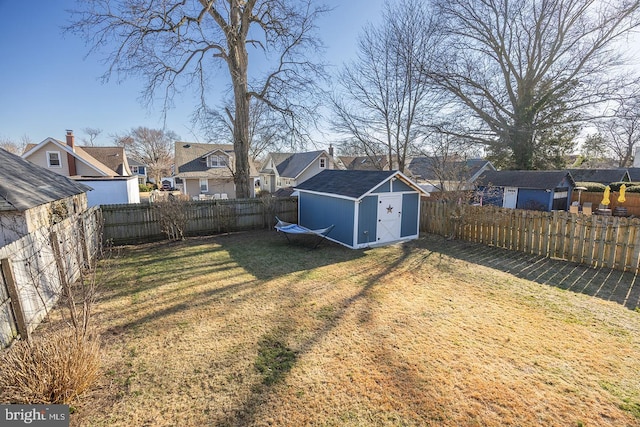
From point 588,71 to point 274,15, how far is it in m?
17.6

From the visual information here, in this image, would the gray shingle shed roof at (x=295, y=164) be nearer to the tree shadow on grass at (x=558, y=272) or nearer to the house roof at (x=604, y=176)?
the tree shadow on grass at (x=558, y=272)

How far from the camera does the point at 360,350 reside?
408 cm

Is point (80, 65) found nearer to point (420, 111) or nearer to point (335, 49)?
point (335, 49)

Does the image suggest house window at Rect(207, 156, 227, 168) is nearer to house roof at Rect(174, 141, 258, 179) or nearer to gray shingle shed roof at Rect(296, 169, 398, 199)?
house roof at Rect(174, 141, 258, 179)

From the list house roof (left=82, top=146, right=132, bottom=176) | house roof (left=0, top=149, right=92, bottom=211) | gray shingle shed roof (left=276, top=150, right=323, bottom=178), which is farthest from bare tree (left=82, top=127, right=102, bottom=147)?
house roof (left=0, top=149, right=92, bottom=211)

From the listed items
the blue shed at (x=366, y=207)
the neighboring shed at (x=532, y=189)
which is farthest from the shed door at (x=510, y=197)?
the blue shed at (x=366, y=207)

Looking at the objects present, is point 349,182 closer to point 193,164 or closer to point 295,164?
point 193,164

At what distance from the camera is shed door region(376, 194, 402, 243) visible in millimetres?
10266

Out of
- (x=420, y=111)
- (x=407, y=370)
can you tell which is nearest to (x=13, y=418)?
(x=407, y=370)

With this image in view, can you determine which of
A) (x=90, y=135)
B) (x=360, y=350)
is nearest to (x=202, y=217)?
(x=360, y=350)

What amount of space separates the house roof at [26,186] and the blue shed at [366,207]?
771cm

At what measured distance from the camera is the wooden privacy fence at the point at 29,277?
3.74 metres

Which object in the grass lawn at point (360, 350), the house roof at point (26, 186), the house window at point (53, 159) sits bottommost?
the grass lawn at point (360, 350)

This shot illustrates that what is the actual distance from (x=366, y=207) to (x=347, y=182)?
155 cm
